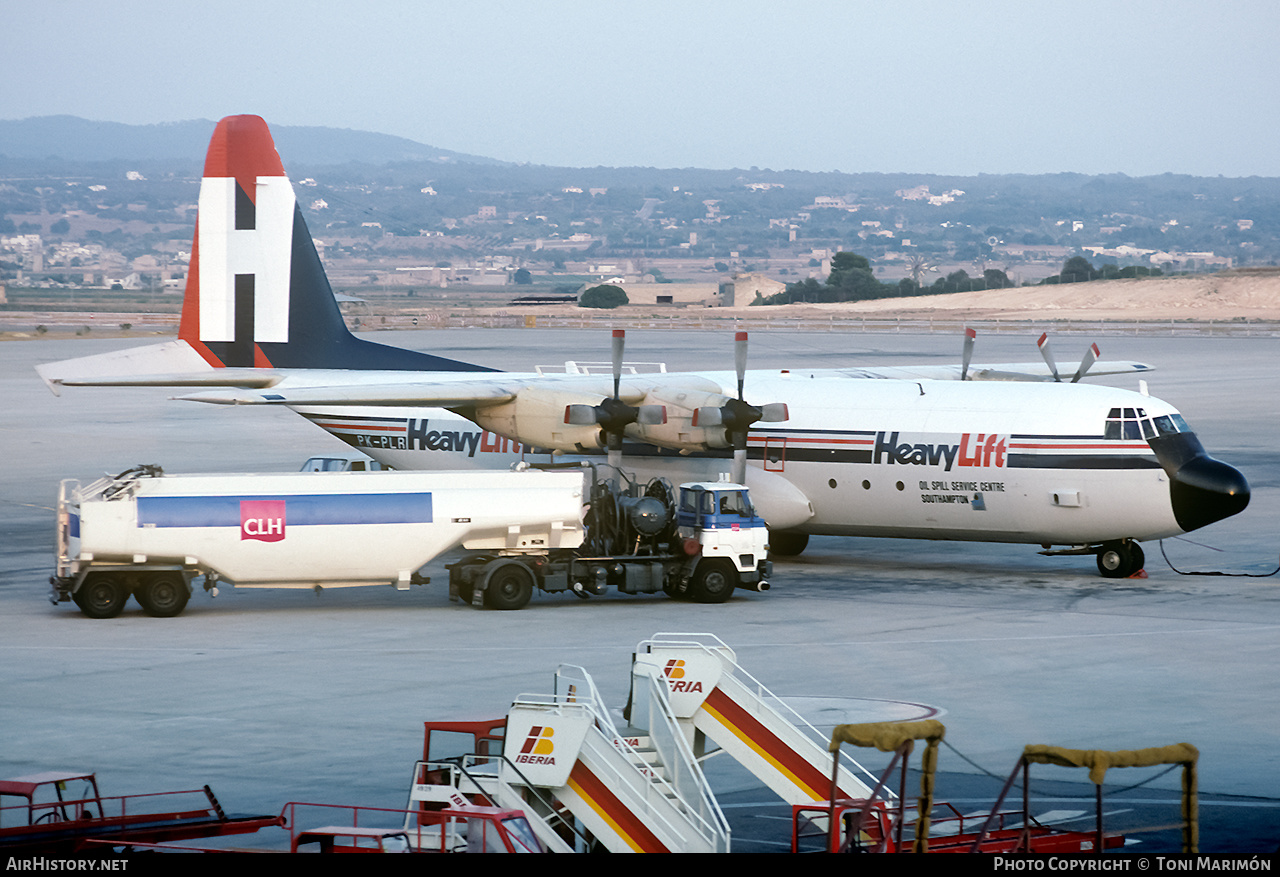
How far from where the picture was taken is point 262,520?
80.9 feet

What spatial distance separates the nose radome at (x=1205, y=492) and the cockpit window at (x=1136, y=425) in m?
0.77

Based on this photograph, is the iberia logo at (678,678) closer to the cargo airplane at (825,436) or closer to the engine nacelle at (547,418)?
the cargo airplane at (825,436)

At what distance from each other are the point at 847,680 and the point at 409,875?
41.4ft

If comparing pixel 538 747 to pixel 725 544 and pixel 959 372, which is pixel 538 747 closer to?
pixel 725 544

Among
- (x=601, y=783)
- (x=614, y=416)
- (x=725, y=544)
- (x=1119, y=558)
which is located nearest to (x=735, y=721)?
(x=601, y=783)

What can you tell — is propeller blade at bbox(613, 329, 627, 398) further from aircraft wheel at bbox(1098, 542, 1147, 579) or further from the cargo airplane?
aircraft wheel at bbox(1098, 542, 1147, 579)

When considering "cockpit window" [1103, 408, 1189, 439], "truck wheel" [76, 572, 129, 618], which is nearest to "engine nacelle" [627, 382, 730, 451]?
"cockpit window" [1103, 408, 1189, 439]

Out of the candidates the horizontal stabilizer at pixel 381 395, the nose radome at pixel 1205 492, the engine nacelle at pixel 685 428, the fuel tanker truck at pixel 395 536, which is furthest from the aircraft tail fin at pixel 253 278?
the nose radome at pixel 1205 492

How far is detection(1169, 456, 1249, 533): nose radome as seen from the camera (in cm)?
2645

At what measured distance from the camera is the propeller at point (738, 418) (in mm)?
28562

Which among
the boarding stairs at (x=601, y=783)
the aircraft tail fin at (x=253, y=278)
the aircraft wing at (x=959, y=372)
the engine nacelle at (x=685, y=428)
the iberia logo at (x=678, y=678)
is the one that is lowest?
the boarding stairs at (x=601, y=783)

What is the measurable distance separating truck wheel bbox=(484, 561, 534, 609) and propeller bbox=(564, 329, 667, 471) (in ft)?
11.4

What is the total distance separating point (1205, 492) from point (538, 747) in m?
17.4

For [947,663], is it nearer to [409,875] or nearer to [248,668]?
[248,668]
